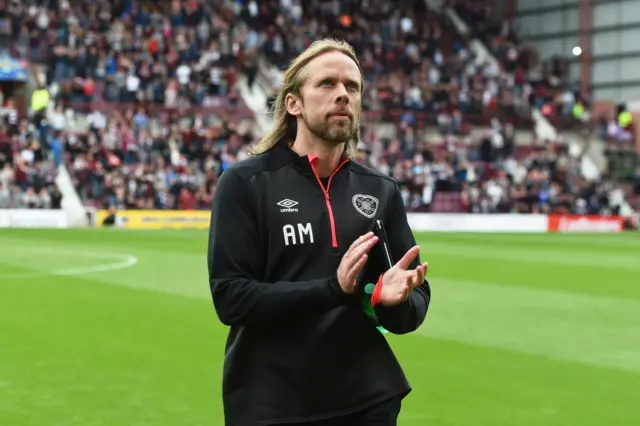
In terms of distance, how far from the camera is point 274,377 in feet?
10.9

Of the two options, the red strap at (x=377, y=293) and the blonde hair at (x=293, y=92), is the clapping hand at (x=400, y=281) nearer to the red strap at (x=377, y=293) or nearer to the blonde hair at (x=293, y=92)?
the red strap at (x=377, y=293)

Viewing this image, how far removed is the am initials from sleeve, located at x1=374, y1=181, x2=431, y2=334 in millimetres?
372

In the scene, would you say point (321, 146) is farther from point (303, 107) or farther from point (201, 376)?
point (201, 376)

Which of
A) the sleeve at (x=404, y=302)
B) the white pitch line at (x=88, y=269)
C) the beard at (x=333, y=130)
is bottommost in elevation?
the white pitch line at (x=88, y=269)

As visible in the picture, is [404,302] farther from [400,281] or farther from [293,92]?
[293,92]

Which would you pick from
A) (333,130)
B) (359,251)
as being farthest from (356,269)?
(333,130)

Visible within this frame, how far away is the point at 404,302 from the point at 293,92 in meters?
0.97

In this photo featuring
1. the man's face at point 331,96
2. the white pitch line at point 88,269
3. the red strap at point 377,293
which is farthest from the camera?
the white pitch line at point 88,269

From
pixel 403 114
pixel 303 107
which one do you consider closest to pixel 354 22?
pixel 403 114

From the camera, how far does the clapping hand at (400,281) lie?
3.18 m

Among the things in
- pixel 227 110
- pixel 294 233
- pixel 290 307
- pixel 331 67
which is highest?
pixel 227 110

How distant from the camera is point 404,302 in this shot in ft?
11.0

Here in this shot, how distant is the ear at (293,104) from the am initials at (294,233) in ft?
1.70

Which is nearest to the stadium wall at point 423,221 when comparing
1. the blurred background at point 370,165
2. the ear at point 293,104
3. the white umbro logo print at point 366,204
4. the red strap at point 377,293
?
the blurred background at point 370,165
